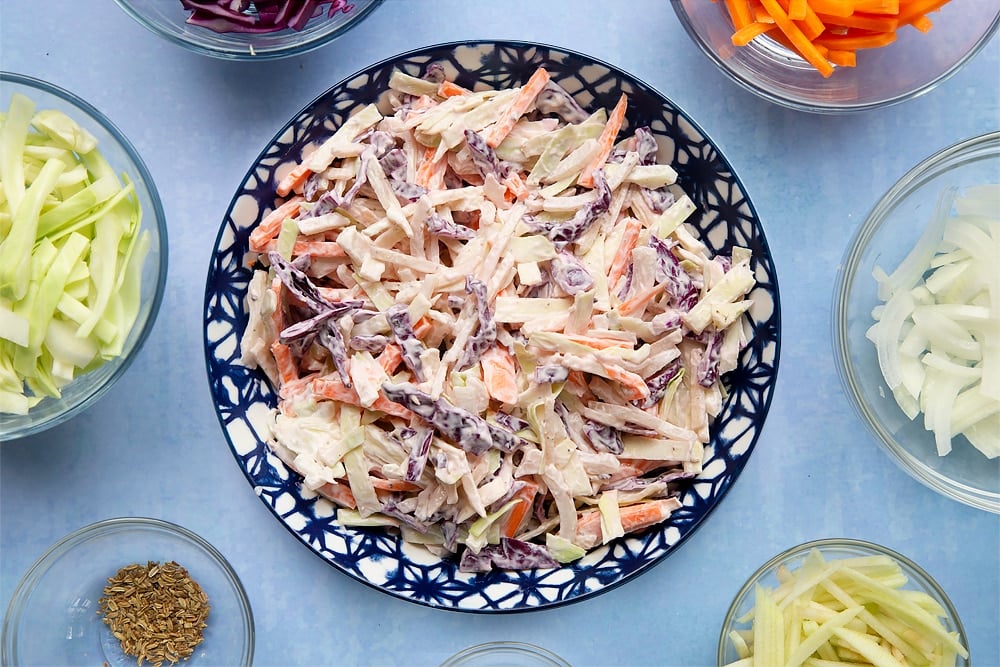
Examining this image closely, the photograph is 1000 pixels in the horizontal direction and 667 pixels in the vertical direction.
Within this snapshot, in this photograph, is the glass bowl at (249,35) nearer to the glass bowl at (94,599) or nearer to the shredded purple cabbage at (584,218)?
the shredded purple cabbage at (584,218)

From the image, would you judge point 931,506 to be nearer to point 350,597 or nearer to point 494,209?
point 494,209

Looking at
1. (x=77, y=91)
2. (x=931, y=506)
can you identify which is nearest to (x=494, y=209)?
(x=77, y=91)

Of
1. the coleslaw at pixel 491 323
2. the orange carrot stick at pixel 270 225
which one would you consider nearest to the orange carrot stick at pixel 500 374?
the coleslaw at pixel 491 323

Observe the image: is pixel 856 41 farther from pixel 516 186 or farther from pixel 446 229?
pixel 446 229

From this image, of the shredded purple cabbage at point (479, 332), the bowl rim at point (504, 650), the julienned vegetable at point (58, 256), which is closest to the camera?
the julienned vegetable at point (58, 256)

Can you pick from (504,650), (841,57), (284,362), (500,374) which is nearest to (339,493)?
(284,362)
